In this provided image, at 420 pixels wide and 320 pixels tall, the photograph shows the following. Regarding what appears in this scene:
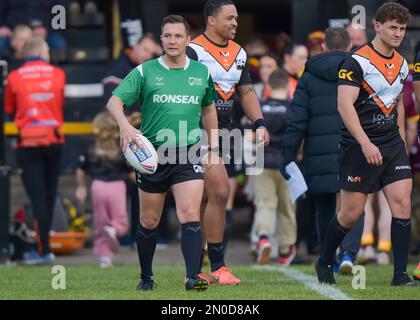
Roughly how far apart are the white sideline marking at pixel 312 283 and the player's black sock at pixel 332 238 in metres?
0.24

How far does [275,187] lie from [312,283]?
3.73 meters

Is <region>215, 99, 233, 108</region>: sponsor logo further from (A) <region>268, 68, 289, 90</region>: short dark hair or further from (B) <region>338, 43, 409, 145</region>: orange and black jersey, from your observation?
(A) <region>268, 68, 289, 90</region>: short dark hair

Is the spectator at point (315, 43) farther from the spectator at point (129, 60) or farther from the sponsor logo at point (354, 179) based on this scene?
the sponsor logo at point (354, 179)

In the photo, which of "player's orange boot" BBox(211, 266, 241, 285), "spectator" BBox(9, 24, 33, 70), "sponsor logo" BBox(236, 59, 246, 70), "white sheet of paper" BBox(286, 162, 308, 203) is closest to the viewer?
"player's orange boot" BBox(211, 266, 241, 285)

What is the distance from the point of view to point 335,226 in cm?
1027

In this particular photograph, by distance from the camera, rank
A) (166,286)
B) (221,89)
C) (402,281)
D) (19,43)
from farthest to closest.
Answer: (19,43) < (221,89) < (166,286) < (402,281)

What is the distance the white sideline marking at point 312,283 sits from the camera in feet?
31.5

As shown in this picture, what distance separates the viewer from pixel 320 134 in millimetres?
12391

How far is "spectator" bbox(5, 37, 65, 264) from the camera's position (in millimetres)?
14172

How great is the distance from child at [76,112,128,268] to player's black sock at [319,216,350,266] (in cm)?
392

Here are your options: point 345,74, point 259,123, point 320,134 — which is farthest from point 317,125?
point 345,74

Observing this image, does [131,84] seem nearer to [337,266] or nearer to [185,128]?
[185,128]

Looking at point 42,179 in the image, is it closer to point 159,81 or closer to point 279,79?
point 279,79

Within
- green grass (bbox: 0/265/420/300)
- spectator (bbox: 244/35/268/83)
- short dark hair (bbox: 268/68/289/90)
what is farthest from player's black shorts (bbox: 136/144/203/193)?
spectator (bbox: 244/35/268/83)
